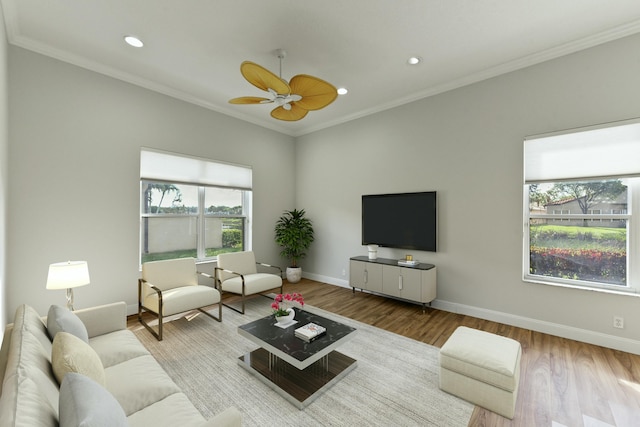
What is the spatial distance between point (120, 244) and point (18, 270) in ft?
3.18

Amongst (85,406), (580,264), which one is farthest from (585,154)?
(85,406)

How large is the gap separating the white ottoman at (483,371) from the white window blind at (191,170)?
4290 millimetres

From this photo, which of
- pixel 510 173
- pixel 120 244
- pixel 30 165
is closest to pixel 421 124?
pixel 510 173

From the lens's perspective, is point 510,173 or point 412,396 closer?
point 412,396

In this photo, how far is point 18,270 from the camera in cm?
304

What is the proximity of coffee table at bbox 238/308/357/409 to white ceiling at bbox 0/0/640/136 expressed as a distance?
3.05 meters

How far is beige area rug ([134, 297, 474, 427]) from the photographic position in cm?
194

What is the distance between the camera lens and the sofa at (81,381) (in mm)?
969

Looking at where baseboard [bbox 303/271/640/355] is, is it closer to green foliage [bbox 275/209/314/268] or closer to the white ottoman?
the white ottoman

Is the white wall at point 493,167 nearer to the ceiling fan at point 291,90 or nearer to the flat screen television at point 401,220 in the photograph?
the flat screen television at point 401,220

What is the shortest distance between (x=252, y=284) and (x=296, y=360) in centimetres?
215

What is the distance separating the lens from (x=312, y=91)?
8.82 feet

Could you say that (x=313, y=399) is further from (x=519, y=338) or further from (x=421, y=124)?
(x=421, y=124)

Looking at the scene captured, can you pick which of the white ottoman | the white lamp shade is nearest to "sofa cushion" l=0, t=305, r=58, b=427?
the white lamp shade
